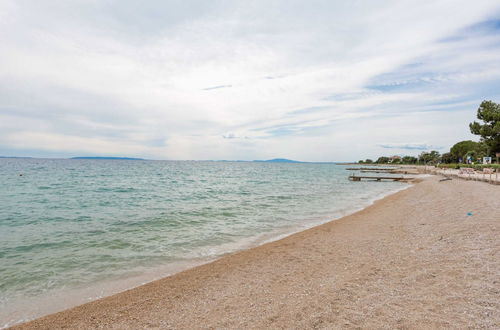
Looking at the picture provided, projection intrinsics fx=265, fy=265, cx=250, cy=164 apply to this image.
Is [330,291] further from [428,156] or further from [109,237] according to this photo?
[428,156]

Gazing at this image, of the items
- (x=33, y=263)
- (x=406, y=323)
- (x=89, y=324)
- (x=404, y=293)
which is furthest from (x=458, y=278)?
(x=33, y=263)

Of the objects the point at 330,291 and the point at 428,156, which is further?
the point at 428,156

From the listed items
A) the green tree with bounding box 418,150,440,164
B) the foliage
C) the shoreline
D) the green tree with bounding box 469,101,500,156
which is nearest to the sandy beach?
the shoreline

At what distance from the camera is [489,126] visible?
147 feet

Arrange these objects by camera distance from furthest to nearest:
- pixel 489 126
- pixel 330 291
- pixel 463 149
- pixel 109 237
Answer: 1. pixel 463 149
2. pixel 489 126
3. pixel 109 237
4. pixel 330 291

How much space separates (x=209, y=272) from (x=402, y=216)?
38.9 feet

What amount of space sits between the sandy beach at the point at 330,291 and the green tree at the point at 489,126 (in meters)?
47.4

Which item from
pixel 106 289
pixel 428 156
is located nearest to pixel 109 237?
pixel 106 289

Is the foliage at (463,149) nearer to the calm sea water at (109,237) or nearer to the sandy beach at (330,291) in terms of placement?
the calm sea water at (109,237)

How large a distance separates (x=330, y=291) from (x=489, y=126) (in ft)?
184

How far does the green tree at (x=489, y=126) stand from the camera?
4403 cm

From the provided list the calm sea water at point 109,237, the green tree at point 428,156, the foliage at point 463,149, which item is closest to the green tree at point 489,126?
the calm sea water at point 109,237

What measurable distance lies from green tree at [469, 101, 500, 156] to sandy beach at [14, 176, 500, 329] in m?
47.4

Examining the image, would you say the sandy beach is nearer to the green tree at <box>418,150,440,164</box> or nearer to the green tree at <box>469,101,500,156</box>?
the green tree at <box>469,101,500,156</box>
